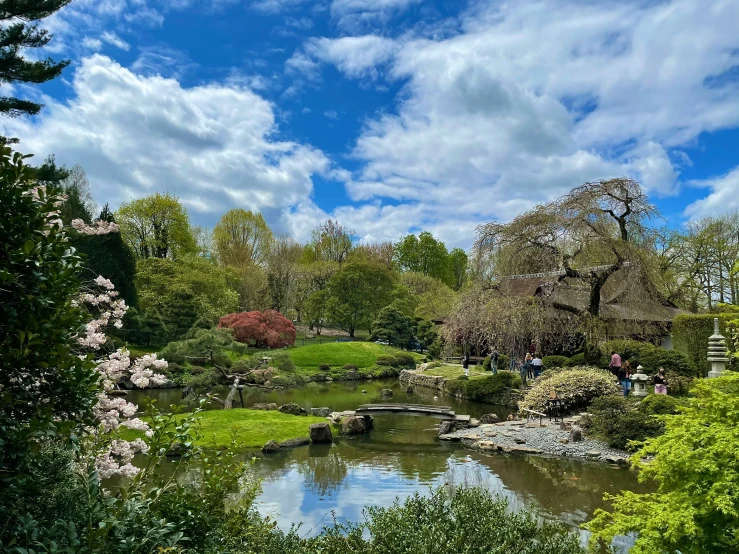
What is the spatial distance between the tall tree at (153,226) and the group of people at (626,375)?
1190 inches

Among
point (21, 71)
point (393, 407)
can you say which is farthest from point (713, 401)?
point (393, 407)

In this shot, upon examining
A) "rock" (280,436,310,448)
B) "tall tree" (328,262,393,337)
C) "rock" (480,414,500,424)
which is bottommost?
"rock" (280,436,310,448)

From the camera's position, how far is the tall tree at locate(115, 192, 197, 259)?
36.1 meters

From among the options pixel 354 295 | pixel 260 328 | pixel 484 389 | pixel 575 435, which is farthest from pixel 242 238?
pixel 575 435

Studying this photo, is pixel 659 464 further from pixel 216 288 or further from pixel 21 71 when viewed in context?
pixel 216 288

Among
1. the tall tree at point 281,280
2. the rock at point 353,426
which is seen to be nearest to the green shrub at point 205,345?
the rock at point 353,426

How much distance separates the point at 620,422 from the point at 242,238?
128 feet

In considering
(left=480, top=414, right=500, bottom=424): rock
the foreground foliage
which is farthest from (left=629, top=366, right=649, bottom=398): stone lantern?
the foreground foliage

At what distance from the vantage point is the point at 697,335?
51.3ft

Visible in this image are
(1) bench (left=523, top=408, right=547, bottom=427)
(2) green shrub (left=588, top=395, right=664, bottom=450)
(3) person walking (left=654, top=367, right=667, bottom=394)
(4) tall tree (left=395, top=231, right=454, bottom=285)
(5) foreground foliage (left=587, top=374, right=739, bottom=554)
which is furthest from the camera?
(4) tall tree (left=395, top=231, right=454, bottom=285)

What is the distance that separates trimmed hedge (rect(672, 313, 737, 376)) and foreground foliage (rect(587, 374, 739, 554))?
524 inches

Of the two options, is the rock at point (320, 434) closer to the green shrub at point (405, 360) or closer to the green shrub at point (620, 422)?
the green shrub at point (620, 422)

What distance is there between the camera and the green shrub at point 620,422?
10.9m

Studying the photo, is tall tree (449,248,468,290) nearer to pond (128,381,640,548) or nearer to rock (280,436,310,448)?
pond (128,381,640,548)
